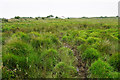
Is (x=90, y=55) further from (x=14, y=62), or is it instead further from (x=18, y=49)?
(x=18, y=49)

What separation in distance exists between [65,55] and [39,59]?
985 millimetres

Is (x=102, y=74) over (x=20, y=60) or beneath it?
beneath

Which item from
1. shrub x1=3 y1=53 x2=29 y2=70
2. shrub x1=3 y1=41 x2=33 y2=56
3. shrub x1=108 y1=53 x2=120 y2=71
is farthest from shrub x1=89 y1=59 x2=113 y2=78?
shrub x1=3 y1=41 x2=33 y2=56

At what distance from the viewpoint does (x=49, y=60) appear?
3.23m

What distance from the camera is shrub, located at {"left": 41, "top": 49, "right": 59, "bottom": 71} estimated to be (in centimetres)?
305

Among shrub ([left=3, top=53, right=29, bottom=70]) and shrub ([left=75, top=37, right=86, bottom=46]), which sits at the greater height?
shrub ([left=75, top=37, right=86, bottom=46])

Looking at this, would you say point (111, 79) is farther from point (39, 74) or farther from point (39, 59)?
point (39, 59)

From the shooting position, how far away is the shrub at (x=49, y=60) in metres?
3.05

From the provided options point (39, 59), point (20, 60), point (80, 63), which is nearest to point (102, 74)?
point (80, 63)

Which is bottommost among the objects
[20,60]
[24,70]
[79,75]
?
[79,75]

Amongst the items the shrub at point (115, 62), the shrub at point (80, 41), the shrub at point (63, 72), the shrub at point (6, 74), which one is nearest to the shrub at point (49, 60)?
the shrub at point (63, 72)

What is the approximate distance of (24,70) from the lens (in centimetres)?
276

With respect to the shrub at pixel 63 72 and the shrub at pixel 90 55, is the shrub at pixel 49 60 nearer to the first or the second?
the shrub at pixel 63 72

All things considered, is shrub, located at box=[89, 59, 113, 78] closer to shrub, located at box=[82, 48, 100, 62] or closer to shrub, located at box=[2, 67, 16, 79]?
shrub, located at box=[82, 48, 100, 62]
